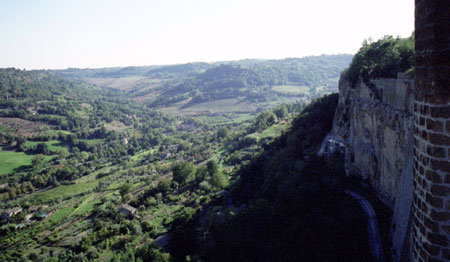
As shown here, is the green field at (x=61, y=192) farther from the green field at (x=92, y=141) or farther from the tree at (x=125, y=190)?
the green field at (x=92, y=141)

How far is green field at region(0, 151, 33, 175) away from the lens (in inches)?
3905

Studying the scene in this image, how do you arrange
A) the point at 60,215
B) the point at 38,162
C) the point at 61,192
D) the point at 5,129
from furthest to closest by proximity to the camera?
1. the point at 5,129
2. the point at 38,162
3. the point at 61,192
4. the point at 60,215

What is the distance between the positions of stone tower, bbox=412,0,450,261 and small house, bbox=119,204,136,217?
5899 centimetres

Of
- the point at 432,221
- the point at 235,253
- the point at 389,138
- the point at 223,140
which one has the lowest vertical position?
the point at 223,140

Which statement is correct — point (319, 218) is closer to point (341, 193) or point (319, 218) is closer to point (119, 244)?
point (341, 193)

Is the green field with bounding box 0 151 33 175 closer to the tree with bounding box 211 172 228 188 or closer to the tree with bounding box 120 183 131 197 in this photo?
the tree with bounding box 120 183 131 197

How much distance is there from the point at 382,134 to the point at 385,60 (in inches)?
201

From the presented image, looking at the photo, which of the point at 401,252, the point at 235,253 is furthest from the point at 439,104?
the point at 235,253

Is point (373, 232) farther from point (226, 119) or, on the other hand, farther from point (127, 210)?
point (226, 119)

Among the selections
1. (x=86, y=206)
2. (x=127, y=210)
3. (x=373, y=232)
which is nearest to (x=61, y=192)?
(x=86, y=206)

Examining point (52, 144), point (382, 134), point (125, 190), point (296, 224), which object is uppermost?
point (382, 134)

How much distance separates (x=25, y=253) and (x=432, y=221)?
62822mm

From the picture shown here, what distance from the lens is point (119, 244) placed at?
43.8 meters

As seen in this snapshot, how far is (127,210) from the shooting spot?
58.9 meters
